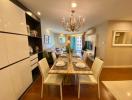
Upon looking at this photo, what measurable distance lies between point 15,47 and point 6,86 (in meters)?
0.80

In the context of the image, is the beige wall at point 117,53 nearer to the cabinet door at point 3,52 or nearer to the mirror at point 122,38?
the mirror at point 122,38

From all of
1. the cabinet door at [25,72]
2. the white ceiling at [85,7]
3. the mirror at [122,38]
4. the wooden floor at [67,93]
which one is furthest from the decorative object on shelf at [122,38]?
the cabinet door at [25,72]

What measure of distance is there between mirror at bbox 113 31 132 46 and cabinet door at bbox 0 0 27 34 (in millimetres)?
4025

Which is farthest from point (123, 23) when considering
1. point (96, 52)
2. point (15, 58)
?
point (15, 58)

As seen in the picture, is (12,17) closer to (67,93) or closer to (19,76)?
(19,76)

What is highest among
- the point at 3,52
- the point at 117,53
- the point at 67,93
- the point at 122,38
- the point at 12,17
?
the point at 12,17

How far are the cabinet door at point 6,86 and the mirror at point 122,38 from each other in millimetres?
4413

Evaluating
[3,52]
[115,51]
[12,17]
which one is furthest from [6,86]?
[115,51]

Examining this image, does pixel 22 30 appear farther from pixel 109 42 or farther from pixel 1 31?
pixel 109 42

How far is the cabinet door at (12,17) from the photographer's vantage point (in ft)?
5.42

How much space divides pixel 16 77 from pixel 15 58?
1.39 feet

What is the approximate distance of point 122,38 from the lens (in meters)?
4.34

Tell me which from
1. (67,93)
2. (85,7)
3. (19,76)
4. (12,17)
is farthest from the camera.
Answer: (85,7)

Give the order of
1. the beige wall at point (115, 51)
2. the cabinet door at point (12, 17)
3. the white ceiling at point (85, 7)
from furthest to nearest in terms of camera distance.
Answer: the beige wall at point (115, 51) < the white ceiling at point (85, 7) < the cabinet door at point (12, 17)
